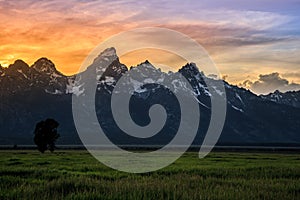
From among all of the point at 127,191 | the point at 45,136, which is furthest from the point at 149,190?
the point at 45,136

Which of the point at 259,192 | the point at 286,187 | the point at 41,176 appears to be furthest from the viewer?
the point at 41,176

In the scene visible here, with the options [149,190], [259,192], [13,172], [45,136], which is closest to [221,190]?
[259,192]

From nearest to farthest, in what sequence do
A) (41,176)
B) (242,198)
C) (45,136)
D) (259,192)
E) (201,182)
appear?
(242,198), (259,192), (201,182), (41,176), (45,136)

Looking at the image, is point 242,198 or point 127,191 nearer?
point 242,198

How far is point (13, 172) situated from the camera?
118ft

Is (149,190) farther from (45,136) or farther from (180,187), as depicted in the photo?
(45,136)

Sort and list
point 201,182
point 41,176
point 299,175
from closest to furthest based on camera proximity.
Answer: point 201,182, point 41,176, point 299,175

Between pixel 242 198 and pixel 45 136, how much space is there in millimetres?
85056

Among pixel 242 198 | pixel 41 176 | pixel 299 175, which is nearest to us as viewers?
pixel 242 198

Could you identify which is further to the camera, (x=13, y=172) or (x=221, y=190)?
(x=13, y=172)

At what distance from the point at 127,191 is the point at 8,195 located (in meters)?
5.90

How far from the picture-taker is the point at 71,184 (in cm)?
2575

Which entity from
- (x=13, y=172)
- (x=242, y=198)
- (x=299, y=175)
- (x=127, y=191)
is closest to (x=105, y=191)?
(x=127, y=191)

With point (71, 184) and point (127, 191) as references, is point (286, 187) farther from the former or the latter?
point (71, 184)
